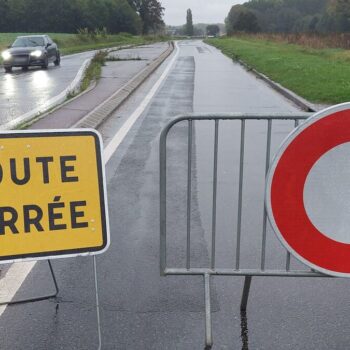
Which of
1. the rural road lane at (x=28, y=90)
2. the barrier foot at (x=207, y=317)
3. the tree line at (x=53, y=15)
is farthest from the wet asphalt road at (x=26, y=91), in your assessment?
the tree line at (x=53, y=15)

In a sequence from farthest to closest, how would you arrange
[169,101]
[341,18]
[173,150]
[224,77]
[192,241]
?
[341,18] → [224,77] → [169,101] → [173,150] → [192,241]

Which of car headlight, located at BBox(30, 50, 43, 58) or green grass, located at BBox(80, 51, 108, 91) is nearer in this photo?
green grass, located at BBox(80, 51, 108, 91)

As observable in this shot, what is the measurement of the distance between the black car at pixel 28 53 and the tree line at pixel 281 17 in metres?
86.0

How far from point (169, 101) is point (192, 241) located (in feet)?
34.9

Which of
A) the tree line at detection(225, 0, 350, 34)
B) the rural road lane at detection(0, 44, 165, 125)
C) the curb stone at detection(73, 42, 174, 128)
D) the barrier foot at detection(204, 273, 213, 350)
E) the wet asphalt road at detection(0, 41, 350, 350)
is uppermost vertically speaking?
the barrier foot at detection(204, 273, 213, 350)

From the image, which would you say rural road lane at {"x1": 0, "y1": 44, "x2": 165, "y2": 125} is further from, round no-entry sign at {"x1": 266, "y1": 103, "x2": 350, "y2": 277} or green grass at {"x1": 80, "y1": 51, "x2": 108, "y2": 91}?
round no-entry sign at {"x1": 266, "y1": 103, "x2": 350, "y2": 277}

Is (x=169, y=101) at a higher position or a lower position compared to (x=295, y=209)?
lower

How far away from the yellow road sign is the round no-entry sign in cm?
103

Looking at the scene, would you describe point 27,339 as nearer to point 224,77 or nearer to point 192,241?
point 192,241

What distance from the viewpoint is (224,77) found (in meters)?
23.2

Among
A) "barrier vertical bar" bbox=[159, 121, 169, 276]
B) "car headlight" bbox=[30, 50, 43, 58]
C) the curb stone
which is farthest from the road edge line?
"car headlight" bbox=[30, 50, 43, 58]

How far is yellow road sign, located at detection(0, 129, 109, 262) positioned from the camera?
336cm

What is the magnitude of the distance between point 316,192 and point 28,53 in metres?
27.1

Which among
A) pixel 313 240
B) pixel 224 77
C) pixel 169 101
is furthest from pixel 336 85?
pixel 313 240
